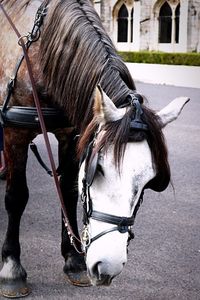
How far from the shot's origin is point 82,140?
2.64 meters

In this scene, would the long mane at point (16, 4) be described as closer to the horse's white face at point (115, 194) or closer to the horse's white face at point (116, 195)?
the horse's white face at point (115, 194)

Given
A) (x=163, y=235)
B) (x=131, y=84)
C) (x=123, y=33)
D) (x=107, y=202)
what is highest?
(x=131, y=84)

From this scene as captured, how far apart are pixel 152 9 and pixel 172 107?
2894cm

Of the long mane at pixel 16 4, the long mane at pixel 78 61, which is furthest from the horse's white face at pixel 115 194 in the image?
the long mane at pixel 16 4

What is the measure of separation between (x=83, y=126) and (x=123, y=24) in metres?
30.9

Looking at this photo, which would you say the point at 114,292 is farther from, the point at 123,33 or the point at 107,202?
the point at 123,33

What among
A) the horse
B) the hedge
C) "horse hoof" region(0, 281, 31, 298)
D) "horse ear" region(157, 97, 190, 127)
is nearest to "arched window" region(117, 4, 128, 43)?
the hedge

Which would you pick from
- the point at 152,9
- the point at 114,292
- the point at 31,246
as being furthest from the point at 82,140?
the point at 152,9

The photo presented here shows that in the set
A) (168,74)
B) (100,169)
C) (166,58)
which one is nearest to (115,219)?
(100,169)

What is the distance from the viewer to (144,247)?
4.32m

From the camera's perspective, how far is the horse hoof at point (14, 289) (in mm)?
3502

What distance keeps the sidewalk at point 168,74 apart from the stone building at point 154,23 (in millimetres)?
6239

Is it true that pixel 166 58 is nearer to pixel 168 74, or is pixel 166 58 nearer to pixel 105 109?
pixel 168 74

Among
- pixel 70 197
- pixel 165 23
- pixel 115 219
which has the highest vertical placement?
pixel 115 219
